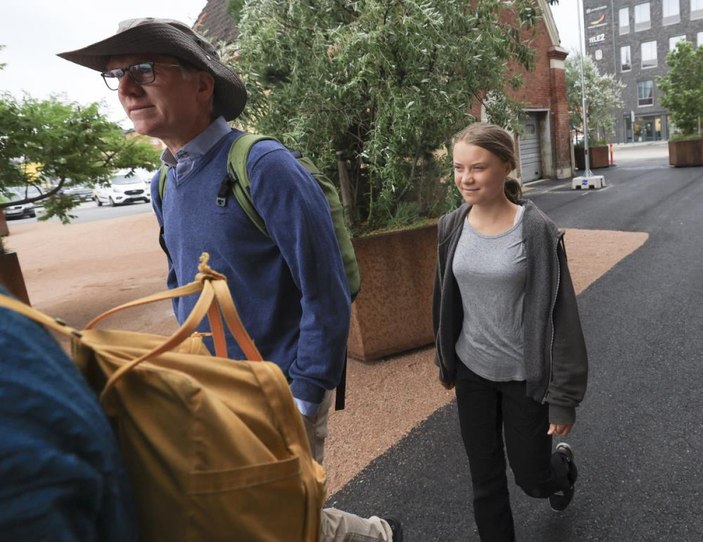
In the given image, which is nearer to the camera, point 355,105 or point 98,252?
point 355,105

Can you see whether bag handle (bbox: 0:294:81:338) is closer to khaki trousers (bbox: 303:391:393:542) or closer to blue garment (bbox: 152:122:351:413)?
blue garment (bbox: 152:122:351:413)

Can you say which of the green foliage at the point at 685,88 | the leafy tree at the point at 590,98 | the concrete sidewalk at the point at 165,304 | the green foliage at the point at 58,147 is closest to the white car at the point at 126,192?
the concrete sidewalk at the point at 165,304

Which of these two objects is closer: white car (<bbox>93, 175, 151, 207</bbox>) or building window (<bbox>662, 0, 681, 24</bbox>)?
white car (<bbox>93, 175, 151, 207</bbox>)

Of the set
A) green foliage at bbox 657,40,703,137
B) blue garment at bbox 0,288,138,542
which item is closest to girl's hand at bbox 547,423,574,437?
blue garment at bbox 0,288,138,542

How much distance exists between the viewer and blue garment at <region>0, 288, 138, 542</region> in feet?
2.08

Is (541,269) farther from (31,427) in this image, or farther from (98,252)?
(98,252)

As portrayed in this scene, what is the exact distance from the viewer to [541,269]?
2027 mm

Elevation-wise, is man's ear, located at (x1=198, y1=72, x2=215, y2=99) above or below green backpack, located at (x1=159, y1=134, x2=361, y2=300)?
above

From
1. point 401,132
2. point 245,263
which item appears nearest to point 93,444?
point 245,263

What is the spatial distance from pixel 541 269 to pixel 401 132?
2276 millimetres

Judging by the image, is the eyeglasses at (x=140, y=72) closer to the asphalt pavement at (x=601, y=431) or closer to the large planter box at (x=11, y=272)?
the asphalt pavement at (x=601, y=431)

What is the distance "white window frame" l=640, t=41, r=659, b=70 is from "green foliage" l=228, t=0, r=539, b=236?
174ft

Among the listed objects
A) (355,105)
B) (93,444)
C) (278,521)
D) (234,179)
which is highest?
(355,105)

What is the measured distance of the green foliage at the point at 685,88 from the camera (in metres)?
20.8
